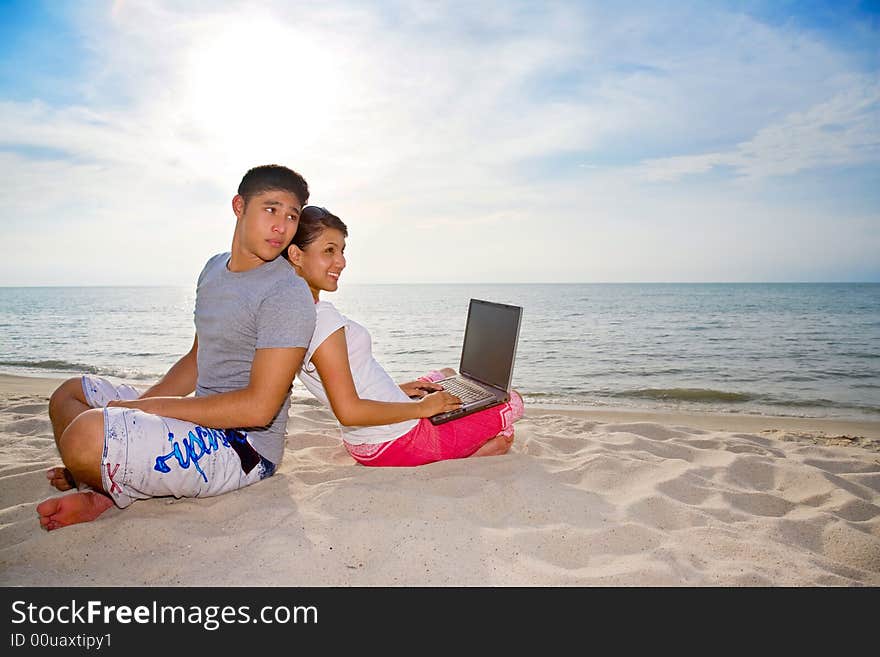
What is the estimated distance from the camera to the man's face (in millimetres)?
2627

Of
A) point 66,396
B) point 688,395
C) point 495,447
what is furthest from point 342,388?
→ point 688,395

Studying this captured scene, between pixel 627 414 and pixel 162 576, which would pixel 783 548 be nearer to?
pixel 162 576

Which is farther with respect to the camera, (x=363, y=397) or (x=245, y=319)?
(x=363, y=397)

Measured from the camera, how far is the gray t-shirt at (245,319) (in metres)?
2.50

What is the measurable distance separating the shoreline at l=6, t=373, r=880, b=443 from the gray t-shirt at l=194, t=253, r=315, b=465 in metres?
3.96

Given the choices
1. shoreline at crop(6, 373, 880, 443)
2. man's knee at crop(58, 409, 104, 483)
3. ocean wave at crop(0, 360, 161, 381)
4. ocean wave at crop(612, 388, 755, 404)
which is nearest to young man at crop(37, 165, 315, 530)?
man's knee at crop(58, 409, 104, 483)

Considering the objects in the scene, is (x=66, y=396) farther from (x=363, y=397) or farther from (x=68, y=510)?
(x=363, y=397)

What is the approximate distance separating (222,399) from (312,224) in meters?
0.97

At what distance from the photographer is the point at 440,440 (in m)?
3.45

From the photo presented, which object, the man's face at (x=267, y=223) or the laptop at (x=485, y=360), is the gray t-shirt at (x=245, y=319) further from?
the laptop at (x=485, y=360)

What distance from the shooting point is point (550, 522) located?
2648 mm
